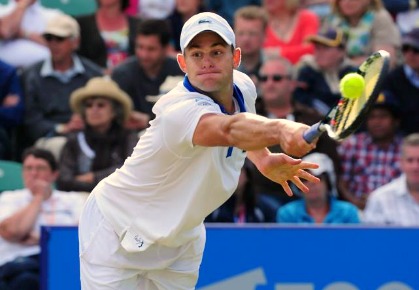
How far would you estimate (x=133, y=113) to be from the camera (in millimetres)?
9820

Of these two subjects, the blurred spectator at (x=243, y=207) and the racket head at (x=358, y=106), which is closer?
the racket head at (x=358, y=106)

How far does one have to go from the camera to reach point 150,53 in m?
10.3

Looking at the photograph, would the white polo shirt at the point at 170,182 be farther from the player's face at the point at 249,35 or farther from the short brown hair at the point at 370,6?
the short brown hair at the point at 370,6

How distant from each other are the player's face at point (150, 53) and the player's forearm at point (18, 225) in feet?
7.79

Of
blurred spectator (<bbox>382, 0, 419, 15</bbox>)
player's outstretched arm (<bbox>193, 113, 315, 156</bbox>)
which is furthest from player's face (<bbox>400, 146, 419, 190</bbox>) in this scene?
player's outstretched arm (<bbox>193, 113, 315, 156</bbox>)

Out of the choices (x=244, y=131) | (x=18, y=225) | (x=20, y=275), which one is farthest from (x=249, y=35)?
(x=244, y=131)

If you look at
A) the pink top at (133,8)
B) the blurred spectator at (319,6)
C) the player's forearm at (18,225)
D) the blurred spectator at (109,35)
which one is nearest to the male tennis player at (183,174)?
the player's forearm at (18,225)

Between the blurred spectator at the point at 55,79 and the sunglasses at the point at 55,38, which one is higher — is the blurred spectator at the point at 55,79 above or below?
below

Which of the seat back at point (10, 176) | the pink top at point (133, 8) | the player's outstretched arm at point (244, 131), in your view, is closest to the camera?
the player's outstretched arm at point (244, 131)

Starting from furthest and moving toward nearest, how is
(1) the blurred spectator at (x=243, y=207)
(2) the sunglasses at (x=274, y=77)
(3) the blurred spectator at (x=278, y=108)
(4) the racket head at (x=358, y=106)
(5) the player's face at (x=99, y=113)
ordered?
(2) the sunglasses at (x=274, y=77), (5) the player's face at (x=99, y=113), (3) the blurred spectator at (x=278, y=108), (1) the blurred spectator at (x=243, y=207), (4) the racket head at (x=358, y=106)

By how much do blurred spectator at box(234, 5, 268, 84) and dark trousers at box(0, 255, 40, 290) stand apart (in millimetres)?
3042

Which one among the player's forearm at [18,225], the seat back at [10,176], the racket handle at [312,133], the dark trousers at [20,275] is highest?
the racket handle at [312,133]

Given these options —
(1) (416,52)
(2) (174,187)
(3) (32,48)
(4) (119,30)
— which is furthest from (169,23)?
(2) (174,187)

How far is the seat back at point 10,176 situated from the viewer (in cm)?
911
